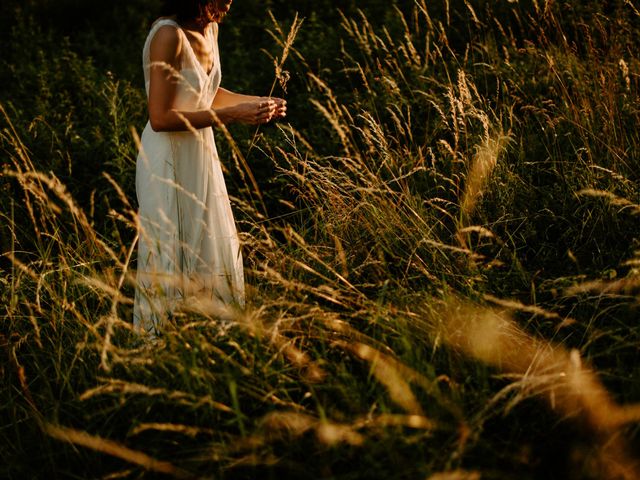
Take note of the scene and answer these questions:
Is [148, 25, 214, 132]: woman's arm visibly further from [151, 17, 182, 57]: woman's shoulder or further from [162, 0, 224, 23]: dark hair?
[162, 0, 224, 23]: dark hair

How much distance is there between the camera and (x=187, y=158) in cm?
298

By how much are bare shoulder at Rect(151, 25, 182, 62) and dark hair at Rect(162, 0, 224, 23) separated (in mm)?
105

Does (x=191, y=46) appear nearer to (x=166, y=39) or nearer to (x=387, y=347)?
(x=166, y=39)

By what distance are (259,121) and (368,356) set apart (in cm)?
117

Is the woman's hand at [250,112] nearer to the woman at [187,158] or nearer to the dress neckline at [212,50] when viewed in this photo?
the woman at [187,158]

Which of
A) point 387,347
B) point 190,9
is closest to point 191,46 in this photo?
point 190,9

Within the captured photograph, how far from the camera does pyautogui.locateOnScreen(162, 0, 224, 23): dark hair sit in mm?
2789

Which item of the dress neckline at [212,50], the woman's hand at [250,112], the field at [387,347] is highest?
the dress neckline at [212,50]

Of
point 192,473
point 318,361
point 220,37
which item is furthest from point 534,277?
point 220,37

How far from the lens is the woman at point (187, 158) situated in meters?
2.75

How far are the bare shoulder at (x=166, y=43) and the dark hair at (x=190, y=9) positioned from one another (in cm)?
10

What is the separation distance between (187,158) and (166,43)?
0.52m

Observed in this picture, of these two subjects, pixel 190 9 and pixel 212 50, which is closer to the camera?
pixel 190 9

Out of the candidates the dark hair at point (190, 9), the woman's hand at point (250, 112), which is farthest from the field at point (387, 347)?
the dark hair at point (190, 9)
